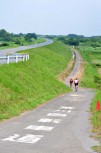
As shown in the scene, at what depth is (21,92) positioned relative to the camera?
28625 millimetres

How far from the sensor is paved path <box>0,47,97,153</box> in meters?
14.3

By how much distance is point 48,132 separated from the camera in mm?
17406

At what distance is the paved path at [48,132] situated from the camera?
14.3 metres

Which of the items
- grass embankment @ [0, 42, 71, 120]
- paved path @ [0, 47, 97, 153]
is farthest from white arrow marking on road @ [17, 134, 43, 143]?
grass embankment @ [0, 42, 71, 120]

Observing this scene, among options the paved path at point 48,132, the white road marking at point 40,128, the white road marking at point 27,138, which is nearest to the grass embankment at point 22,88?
the paved path at point 48,132

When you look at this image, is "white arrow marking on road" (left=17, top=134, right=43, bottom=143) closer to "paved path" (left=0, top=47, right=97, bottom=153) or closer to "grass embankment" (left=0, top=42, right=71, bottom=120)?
"paved path" (left=0, top=47, right=97, bottom=153)

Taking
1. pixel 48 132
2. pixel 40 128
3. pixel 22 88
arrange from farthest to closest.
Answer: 1. pixel 22 88
2. pixel 40 128
3. pixel 48 132

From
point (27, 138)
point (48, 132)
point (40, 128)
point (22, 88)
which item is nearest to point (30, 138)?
point (27, 138)

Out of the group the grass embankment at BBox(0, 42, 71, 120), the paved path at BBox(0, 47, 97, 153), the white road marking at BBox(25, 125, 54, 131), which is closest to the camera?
the paved path at BBox(0, 47, 97, 153)

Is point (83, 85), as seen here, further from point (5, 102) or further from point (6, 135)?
point (6, 135)

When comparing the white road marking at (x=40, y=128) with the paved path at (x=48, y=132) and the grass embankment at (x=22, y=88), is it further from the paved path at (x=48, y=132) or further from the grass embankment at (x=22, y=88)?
the grass embankment at (x=22, y=88)

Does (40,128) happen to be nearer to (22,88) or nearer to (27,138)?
(27,138)

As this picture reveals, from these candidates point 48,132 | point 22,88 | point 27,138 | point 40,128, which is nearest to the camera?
point 27,138

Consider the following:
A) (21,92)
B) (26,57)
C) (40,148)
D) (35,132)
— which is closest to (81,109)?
(21,92)
